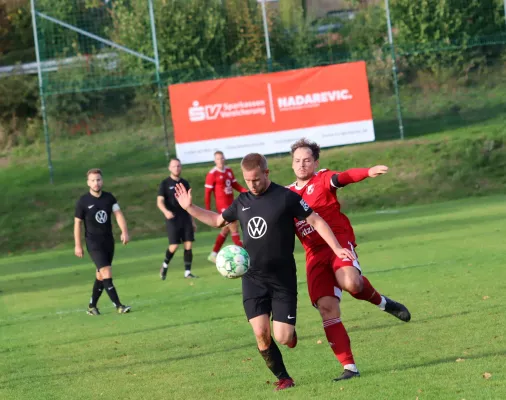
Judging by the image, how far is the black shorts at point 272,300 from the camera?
24.6 ft

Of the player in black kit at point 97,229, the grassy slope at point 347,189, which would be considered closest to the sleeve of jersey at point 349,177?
the player in black kit at point 97,229

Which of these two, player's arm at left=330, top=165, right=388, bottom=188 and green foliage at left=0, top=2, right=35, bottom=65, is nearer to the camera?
player's arm at left=330, top=165, right=388, bottom=188

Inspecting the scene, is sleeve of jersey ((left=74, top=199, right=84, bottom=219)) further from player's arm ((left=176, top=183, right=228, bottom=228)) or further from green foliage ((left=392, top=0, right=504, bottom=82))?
green foliage ((left=392, top=0, right=504, bottom=82))

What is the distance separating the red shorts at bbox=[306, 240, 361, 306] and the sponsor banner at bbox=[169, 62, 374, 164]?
789 inches

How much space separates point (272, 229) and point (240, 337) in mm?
2934

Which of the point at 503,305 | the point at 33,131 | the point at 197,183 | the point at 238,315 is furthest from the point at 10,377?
the point at 33,131

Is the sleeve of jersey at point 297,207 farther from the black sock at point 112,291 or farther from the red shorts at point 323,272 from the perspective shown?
the black sock at point 112,291

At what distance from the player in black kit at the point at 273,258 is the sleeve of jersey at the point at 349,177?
76cm

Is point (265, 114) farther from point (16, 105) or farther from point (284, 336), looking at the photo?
point (284, 336)

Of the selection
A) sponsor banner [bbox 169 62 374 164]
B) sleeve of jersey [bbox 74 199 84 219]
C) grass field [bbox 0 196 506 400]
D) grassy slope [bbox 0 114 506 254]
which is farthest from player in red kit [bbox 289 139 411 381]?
sponsor banner [bbox 169 62 374 164]

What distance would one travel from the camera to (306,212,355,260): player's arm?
24.4ft

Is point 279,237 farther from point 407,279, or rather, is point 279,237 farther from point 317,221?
point 407,279

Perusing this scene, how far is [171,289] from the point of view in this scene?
1526 centimetres

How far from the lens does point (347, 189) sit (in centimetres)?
2841
